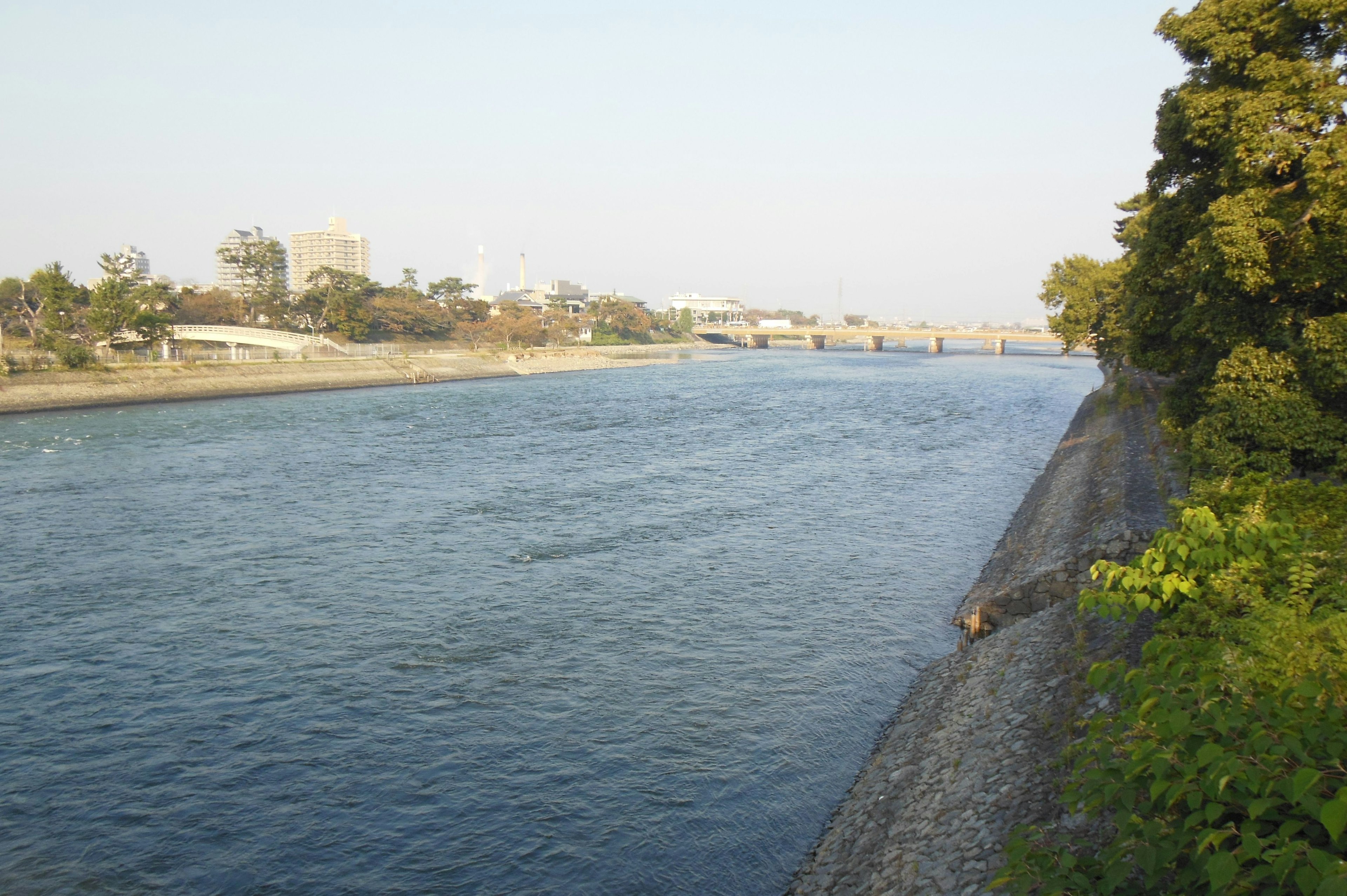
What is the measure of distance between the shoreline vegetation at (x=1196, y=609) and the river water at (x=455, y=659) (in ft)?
5.60

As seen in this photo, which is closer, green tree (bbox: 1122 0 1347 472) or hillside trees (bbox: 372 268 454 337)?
green tree (bbox: 1122 0 1347 472)

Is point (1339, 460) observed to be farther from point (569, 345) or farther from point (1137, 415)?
point (569, 345)

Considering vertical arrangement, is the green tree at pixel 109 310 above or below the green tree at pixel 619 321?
below

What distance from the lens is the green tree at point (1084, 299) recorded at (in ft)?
139

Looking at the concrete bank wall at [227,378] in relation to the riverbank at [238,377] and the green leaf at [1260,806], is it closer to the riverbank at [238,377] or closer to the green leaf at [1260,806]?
the riverbank at [238,377]

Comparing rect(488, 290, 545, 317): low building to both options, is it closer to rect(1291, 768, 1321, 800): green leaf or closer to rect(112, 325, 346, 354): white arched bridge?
rect(112, 325, 346, 354): white arched bridge

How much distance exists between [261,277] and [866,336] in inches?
3812

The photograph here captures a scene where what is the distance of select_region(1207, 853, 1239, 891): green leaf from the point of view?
400 cm

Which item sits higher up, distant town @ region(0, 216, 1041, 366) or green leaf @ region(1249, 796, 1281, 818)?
distant town @ region(0, 216, 1041, 366)

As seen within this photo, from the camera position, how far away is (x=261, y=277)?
95.1 m

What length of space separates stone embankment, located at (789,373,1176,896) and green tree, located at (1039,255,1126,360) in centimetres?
2783

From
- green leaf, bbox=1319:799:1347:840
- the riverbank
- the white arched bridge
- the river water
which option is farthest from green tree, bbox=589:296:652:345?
green leaf, bbox=1319:799:1347:840

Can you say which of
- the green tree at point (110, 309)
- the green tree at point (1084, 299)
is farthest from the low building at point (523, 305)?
the green tree at point (1084, 299)

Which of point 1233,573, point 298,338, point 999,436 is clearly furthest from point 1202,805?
point 298,338
